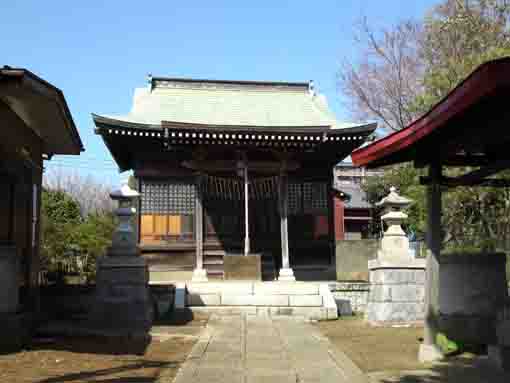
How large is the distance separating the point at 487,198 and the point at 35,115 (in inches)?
445

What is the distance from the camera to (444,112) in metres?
5.29

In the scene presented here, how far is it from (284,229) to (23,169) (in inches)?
294

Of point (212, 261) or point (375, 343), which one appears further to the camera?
point (212, 261)

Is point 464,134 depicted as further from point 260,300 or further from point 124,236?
point 260,300

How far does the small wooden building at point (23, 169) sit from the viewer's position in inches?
271

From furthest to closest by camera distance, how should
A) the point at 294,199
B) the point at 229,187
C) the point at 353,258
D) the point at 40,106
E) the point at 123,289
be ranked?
the point at 294,199 → the point at 229,187 → the point at 353,258 → the point at 123,289 → the point at 40,106

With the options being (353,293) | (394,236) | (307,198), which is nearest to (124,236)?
(394,236)

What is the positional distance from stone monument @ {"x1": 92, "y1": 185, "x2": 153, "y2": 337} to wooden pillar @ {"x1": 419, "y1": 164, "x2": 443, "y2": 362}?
4.78 meters

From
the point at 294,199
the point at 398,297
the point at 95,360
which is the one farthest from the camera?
the point at 294,199

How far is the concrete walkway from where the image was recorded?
5.86 metres

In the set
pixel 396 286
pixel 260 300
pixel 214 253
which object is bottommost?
pixel 260 300

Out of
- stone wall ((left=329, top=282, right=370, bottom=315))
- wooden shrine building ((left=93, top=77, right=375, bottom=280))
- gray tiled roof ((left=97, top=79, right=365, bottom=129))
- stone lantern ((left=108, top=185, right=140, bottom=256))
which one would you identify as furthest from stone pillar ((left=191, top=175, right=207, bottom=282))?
stone lantern ((left=108, top=185, right=140, bottom=256))

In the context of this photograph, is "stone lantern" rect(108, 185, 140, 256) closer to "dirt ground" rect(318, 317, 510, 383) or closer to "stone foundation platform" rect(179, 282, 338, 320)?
"stone foundation platform" rect(179, 282, 338, 320)

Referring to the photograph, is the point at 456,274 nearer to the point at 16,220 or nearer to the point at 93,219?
the point at 16,220
